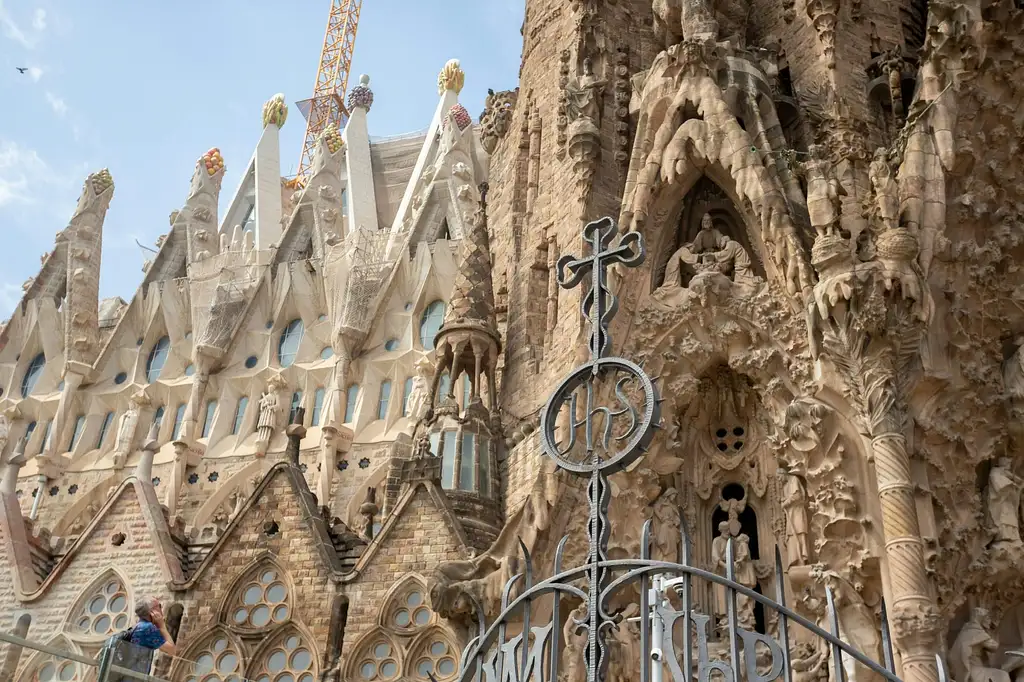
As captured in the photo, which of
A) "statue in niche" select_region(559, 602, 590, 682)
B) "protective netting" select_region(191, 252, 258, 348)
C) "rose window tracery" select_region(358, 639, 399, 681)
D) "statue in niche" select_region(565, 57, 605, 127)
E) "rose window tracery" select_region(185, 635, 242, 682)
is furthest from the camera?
"protective netting" select_region(191, 252, 258, 348)

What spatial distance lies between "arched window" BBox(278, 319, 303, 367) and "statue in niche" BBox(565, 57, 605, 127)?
907 cm

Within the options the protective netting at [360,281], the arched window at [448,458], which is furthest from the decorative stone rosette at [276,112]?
the arched window at [448,458]

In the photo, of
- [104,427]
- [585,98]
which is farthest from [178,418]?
[585,98]

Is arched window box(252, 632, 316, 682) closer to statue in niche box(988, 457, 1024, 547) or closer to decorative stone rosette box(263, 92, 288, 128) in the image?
statue in niche box(988, 457, 1024, 547)

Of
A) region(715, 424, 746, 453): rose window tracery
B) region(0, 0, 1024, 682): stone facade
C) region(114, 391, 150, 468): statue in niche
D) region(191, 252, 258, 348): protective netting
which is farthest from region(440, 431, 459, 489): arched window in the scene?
region(114, 391, 150, 468): statue in niche

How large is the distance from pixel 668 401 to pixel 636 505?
126cm

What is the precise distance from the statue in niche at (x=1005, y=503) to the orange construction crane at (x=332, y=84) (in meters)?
32.2

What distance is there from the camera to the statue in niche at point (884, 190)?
1154 cm

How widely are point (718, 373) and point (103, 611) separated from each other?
7.63 metres

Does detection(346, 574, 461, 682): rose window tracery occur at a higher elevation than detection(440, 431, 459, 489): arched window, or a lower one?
lower

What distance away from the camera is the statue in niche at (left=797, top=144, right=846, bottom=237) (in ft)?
38.5

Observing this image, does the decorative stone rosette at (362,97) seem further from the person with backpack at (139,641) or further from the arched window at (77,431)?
the person with backpack at (139,641)

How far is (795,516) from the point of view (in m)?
11.1

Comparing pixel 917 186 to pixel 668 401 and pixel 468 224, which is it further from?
pixel 468 224
